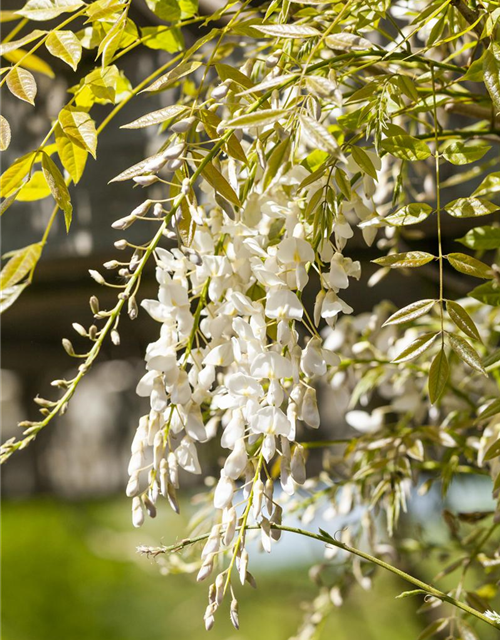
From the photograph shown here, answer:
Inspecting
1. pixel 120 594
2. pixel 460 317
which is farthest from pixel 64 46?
pixel 120 594

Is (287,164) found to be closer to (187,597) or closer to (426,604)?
(426,604)

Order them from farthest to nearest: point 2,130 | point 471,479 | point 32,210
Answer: point 471,479 → point 32,210 → point 2,130

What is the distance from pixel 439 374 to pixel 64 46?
0.24 metres

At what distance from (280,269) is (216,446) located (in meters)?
0.53

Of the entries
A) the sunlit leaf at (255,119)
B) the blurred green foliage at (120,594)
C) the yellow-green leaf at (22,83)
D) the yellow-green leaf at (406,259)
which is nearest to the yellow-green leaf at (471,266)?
the yellow-green leaf at (406,259)

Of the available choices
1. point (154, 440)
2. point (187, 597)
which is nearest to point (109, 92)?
point (154, 440)

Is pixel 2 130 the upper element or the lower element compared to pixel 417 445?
upper

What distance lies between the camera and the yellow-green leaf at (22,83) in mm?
333

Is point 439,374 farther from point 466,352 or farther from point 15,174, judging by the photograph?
point 15,174

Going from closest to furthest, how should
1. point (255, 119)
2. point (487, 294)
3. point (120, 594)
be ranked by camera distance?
1. point (255, 119)
2. point (487, 294)
3. point (120, 594)

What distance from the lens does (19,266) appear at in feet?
1.36

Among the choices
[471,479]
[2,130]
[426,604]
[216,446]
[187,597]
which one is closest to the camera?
[2,130]

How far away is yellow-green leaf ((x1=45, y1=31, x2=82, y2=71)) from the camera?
326 millimetres

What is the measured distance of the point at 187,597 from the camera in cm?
125
